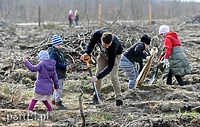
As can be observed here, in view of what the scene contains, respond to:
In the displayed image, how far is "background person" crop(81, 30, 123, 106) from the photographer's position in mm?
5796

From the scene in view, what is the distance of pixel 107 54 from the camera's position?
6.15 metres

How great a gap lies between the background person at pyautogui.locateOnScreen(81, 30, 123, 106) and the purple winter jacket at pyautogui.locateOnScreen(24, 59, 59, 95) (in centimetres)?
60

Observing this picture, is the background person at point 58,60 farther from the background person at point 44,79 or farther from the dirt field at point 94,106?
the background person at point 44,79

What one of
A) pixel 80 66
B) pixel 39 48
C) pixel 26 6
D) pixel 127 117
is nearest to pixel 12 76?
pixel 80 66

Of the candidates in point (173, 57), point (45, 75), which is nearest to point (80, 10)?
point (173, 57)

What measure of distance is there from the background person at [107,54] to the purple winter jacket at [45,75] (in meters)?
0.60

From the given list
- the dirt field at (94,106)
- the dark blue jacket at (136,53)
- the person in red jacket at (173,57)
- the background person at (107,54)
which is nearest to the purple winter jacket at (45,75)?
the dirt field at (94,106)

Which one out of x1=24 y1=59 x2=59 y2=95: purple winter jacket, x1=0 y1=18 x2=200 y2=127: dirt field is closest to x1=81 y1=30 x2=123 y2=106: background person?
x1=0 y1=18 x2=200 y2=127: dirt field

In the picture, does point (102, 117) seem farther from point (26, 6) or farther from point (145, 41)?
point (26, 6)

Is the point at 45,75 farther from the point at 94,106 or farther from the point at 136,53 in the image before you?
the point at 136,53

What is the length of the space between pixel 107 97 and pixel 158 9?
3562cm

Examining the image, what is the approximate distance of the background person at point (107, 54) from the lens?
5.80 m

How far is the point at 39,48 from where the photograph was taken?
11531mm

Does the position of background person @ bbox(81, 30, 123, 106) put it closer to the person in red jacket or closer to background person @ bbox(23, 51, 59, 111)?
background person @ bbox(23, 51, 59, 111)
